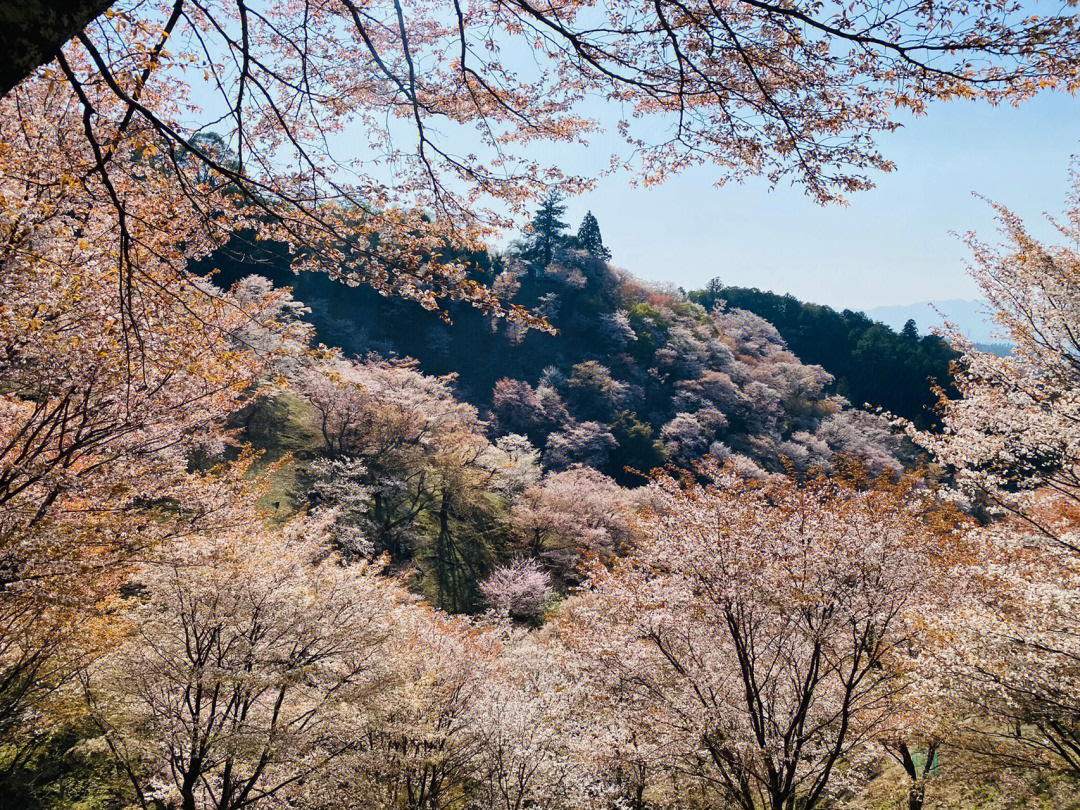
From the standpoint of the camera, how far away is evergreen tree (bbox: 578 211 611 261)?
47094 mm

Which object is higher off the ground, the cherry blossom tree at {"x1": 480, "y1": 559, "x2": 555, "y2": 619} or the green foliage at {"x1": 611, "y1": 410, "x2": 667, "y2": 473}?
the green foliage at {"x1": 611, "y1": 410, "x2": 667, "y2": 473}

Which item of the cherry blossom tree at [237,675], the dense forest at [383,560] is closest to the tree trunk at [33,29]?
the dense forest at [383,560]

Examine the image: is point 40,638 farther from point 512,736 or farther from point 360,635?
point 512,736

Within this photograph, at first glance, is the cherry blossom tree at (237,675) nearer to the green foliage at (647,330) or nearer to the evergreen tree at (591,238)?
the green foliage at (647,330)

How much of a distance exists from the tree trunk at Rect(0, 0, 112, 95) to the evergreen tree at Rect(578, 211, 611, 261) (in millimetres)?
47560

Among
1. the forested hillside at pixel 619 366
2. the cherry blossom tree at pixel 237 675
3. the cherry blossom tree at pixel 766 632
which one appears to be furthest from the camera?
the forested hillside at pixel 619 366

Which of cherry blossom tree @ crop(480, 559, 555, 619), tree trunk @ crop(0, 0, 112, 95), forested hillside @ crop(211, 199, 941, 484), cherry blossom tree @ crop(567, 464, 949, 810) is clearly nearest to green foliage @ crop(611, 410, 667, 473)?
forested hillside @ crop(211, 199, 941, 484)

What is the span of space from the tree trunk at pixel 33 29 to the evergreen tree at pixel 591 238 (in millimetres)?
47560

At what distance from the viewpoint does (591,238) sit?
155 feet

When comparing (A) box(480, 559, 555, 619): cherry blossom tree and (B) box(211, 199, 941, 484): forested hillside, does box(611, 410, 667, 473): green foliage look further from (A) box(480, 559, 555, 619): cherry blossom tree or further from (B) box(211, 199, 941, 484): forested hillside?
(A) box(480, 559, 555, 619): cherry blossom tree

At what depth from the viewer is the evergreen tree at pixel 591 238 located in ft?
155

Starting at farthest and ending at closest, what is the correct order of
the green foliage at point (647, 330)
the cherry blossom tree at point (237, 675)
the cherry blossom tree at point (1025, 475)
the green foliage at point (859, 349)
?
the green foliage at point (859, 349), the green foliage at point (647, 330), the cherry blossom tree at point (237, 675), the cherry blossom tree at point (1025, 475)

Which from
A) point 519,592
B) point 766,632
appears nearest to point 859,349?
point 519,592

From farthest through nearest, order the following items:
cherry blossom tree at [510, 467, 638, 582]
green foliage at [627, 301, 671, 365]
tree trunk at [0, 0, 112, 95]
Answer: green foliage at [627, 301, 671, 365] → cherry blossom tree at [510, 467, 638, 582] → tree trunk at [0, 0, 112, 95]
